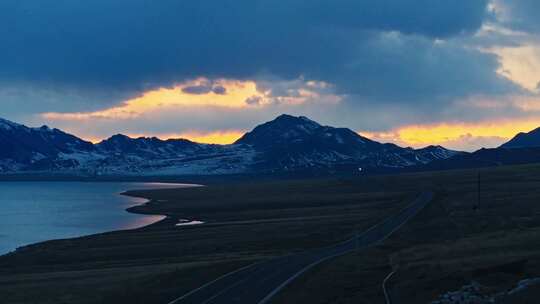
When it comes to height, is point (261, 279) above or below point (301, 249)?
above

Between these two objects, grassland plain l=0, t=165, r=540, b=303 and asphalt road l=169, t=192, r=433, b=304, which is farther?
asphalt road l=169, t=192, r=433, b=304

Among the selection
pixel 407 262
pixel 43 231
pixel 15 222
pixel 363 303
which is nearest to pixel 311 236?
pixel 407 262

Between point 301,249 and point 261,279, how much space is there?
98.4ft

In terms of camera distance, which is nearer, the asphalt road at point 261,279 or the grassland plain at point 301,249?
the grassland plain at point 301,249

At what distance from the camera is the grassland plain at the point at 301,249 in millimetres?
49219

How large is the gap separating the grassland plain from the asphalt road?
1.53 m

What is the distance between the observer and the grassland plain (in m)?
49.2

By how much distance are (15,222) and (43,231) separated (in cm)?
2867

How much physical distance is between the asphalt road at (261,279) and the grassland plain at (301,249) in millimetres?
1529

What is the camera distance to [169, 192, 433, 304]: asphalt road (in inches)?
2008

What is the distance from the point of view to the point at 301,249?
8856 cm

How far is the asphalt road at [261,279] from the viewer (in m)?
51.0

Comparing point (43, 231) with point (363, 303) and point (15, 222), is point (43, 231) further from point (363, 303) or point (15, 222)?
point (363, 303)

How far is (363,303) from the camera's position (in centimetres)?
4503
